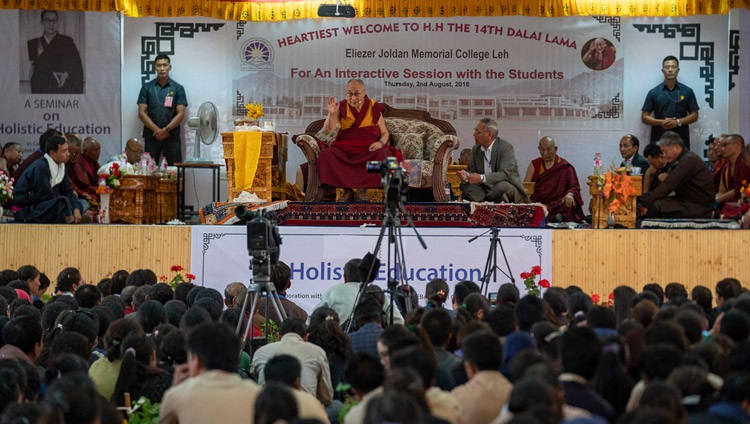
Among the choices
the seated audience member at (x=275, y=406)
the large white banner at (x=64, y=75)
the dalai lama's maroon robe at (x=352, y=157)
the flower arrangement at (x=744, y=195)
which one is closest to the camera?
the seated audience member at (x=275, y=406)

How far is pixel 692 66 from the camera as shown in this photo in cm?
1399

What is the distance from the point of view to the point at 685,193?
11328 mm

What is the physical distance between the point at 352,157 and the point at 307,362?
6016mm

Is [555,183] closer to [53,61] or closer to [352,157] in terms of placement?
[352,157]

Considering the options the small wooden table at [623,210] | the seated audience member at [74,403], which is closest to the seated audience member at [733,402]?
the seated audience member at [74,403]

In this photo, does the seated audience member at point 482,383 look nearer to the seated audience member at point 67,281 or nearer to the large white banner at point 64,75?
the seated audience member at point 67,281

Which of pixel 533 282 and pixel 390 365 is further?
pixel 533 282

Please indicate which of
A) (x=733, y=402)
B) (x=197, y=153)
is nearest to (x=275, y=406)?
(x=733, y=402)

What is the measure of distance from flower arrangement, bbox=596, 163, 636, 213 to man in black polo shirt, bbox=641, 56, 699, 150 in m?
2.86

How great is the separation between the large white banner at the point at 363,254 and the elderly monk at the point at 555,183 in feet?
6.27

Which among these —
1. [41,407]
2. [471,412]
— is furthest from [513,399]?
[41,407]

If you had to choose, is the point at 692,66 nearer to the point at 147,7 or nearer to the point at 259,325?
the point at 147,7

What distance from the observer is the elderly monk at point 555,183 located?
12.2 m

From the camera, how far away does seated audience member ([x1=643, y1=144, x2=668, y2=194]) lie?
38.8ft
